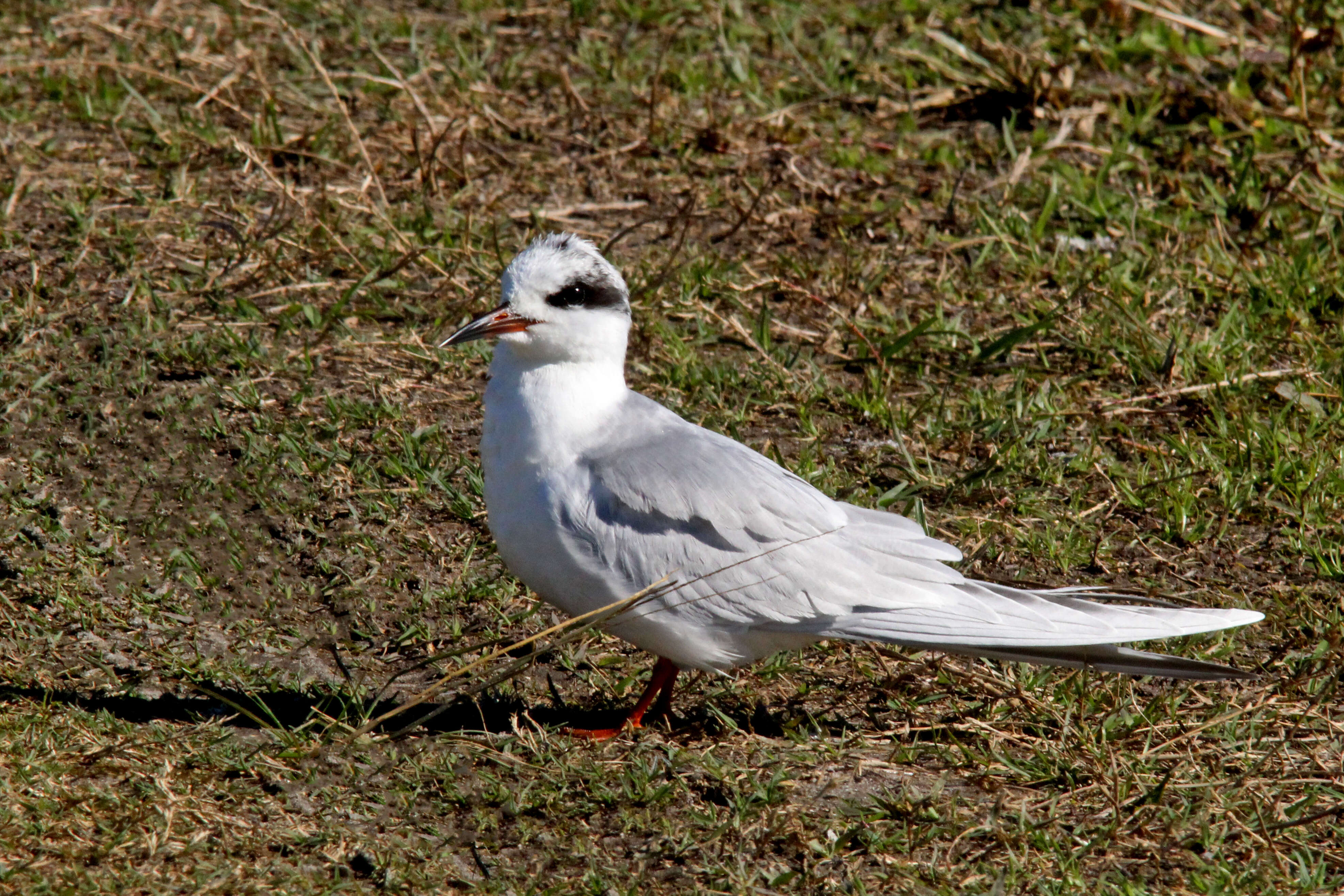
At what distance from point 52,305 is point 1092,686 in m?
3.52

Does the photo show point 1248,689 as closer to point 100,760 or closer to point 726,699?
point 726,699

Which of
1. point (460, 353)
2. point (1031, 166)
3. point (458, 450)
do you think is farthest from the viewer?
point (1031, 166)

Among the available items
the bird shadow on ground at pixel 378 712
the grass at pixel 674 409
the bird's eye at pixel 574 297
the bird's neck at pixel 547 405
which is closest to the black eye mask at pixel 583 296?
the bird's eye at pixel 574 297

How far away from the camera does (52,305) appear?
488 centimetres

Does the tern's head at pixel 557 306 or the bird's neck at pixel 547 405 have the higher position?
the tern's head at pixel 557 306

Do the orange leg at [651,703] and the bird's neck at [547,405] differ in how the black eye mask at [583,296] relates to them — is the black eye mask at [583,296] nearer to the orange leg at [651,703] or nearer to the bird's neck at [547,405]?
the bird's neck at [547,405]

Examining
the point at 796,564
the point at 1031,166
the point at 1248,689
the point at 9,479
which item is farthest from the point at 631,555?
the point at 1031,166

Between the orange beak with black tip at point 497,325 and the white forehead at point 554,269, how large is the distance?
0.05m

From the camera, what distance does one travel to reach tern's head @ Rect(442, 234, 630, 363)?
358 cm

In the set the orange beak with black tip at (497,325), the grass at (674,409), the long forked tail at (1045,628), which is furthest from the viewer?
the orange beak with black tip at (497,325)

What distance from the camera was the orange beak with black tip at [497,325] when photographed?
3539mm

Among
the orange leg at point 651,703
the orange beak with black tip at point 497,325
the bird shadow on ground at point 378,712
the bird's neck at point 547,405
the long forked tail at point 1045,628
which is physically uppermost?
the orange beak with black tip at point 497,325

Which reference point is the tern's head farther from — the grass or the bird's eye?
the grass

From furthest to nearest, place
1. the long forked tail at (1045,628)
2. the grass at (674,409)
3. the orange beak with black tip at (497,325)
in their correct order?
the orange beak with black tip at (497,325)
the long forked tail at (1045,628)
the grass at (674,409)
